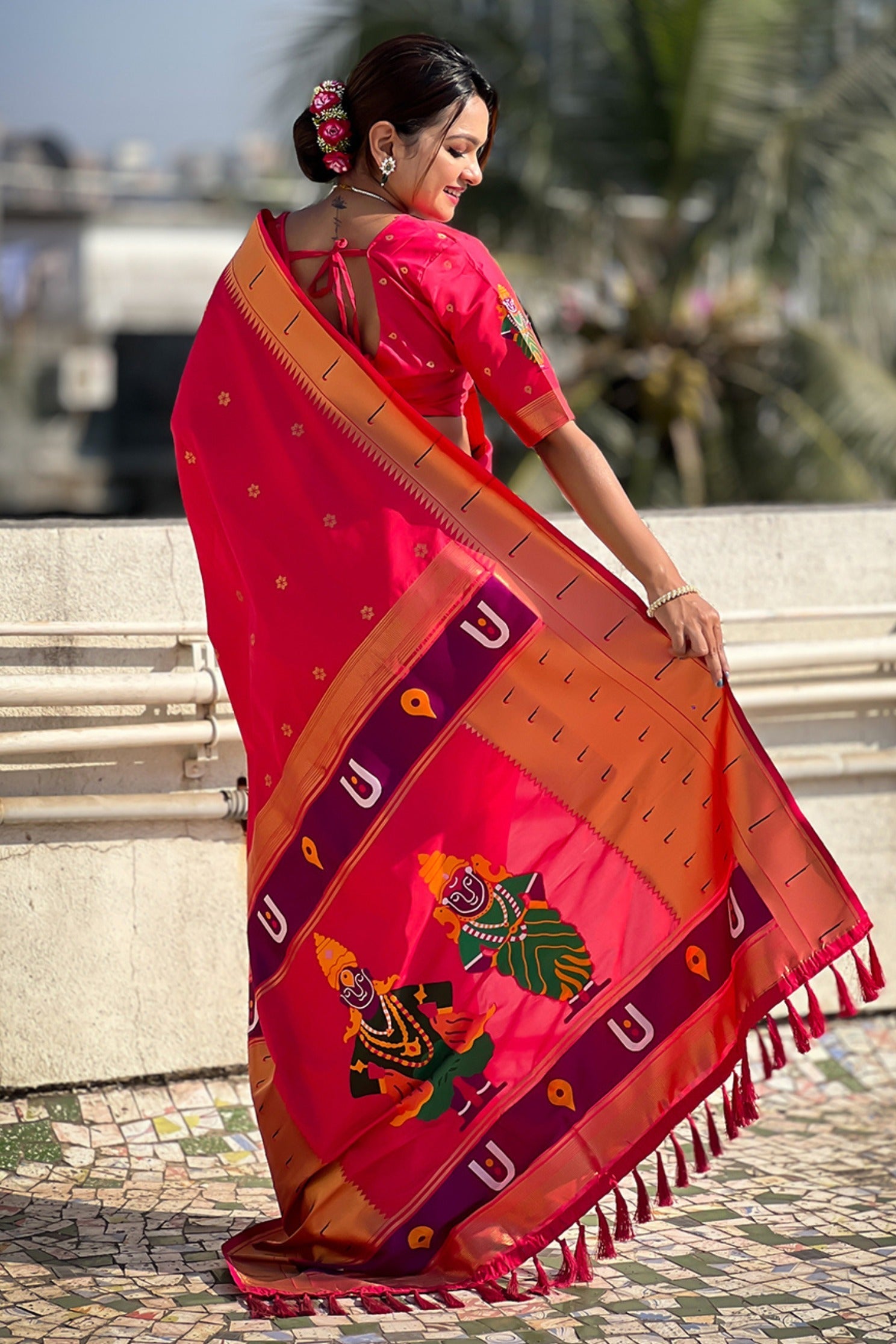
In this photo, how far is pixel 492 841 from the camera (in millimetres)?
2398

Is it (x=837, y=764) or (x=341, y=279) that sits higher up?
(x=341, y=279)

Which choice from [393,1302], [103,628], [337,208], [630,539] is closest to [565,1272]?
[393,1302]

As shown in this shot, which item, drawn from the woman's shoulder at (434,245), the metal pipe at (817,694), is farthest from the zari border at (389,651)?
the metal pipe at (817,694)

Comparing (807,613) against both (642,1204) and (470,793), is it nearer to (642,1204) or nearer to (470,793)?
(470,793)

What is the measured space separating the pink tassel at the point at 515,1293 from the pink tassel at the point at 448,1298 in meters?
0.09

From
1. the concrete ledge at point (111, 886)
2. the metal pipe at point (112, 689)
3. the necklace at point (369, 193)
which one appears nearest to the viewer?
the necklace at point (369, 193)

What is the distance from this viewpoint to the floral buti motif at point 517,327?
7.63 ft

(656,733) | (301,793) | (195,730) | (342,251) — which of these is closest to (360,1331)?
(301,793)

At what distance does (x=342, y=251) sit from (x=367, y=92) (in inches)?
9.5

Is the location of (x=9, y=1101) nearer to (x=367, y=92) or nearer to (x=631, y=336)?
(x=367, y=92)

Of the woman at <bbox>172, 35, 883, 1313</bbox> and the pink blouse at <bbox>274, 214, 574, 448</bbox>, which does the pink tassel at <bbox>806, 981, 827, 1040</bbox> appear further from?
the pink blouse at <bbox>274, 214, 574, 448</bbox>

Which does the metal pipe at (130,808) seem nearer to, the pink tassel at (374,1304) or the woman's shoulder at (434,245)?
the pink tassel at (374,1304)

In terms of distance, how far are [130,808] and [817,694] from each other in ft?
5.00

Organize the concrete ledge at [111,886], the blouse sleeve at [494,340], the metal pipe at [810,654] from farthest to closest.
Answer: the metal pipe at [810,654] < the concrete ledge at [111,886] < the blouse sleeve at [494,340]
